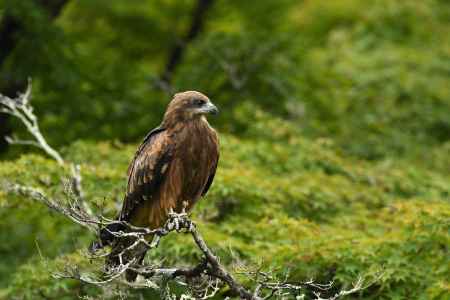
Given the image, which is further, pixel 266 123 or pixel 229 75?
pixel 229 75

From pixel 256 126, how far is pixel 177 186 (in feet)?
16.0

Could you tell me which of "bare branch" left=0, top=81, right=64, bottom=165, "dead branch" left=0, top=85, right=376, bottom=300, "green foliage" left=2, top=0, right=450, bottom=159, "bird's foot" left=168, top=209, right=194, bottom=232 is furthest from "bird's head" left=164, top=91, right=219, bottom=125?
"green foliage" left=2, top=0, right=450, bottom=159

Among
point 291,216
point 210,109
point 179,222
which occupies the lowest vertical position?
point 291,216

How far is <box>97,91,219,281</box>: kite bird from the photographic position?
7715mm

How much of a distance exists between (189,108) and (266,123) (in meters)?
4.70

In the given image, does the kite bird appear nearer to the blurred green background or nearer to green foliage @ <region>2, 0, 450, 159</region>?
the blurred green background

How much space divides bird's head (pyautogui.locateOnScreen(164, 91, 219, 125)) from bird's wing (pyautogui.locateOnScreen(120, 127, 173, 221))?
6.8 inches

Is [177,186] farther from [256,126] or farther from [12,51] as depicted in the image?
[12,51]

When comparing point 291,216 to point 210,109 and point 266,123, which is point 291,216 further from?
point 266,123

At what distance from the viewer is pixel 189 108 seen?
7.88 metres

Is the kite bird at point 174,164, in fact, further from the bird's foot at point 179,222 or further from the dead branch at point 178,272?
the bird's foot at point 179,222

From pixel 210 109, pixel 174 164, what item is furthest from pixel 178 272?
pixel 210 109

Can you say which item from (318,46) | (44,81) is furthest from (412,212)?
(318,46)

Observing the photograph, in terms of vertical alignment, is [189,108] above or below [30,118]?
above
